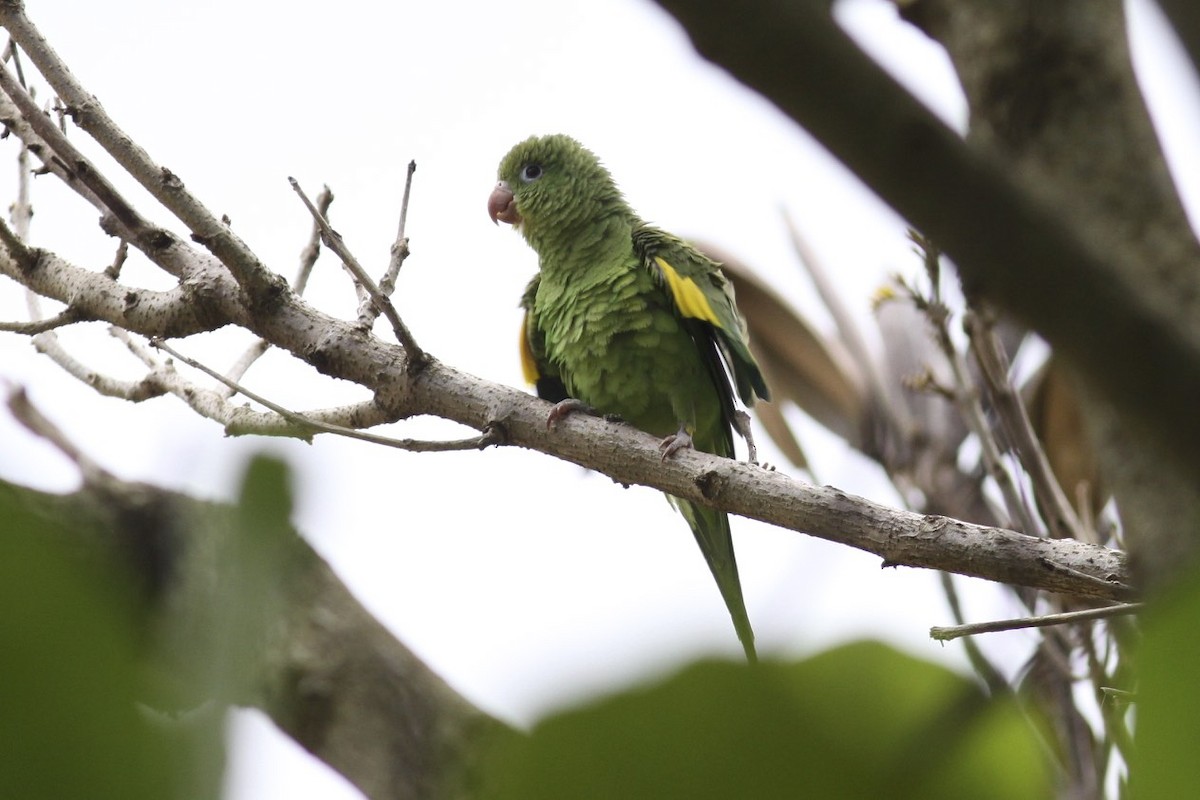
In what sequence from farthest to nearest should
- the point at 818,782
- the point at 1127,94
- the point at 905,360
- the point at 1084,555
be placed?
the point at 905,360 < the point at 1084,555 < the point at 1127,94 < the point at 818,782

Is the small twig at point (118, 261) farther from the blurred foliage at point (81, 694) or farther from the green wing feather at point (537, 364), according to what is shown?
the blurred foliage at point (81, 694)

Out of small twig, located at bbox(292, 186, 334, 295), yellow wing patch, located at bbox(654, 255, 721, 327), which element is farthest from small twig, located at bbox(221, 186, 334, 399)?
yellow wing patch, located at bbox(654, 255, 721, 327)

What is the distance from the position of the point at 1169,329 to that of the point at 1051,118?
0.72 meters

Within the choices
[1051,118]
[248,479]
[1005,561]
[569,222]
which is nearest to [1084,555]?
[1005,561]

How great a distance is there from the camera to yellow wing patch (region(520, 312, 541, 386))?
326 cm

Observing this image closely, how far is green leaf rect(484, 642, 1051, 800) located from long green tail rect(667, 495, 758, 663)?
2.73 meters

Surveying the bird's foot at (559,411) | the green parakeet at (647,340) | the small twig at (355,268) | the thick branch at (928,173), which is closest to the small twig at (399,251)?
the small twig at (355,268)

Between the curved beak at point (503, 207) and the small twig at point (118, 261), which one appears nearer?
the small twig at point (118, 261)

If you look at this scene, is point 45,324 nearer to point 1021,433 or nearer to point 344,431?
point 344,431

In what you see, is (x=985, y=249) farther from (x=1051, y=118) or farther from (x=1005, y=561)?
(x=1005, y=561)

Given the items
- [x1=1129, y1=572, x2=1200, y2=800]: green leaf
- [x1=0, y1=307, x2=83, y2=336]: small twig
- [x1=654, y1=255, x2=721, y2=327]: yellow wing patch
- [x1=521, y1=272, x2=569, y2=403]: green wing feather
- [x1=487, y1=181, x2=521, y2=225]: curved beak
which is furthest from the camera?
[x1=487, y1=181, x2=521, y2=225]: curved beak

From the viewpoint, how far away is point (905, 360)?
3.77m

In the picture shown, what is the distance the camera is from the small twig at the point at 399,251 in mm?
2043

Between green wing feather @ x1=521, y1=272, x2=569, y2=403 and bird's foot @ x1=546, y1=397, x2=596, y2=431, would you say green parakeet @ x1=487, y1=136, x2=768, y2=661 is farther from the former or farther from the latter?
bird's foot @ x1=546, y1=397, x2=596, y2=431
